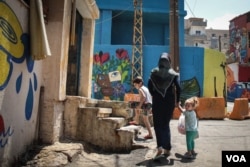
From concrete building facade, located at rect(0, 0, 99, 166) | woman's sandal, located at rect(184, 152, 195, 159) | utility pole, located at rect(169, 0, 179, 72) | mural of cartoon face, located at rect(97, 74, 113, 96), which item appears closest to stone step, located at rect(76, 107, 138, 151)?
concrete building facade, located at rect(0, 0, 99, 166)

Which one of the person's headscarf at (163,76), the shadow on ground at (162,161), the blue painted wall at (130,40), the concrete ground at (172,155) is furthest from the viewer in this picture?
the blue painted wall at (130,40)

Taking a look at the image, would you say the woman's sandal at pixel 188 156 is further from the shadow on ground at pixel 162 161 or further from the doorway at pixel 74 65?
the doorway at pixel 74 65

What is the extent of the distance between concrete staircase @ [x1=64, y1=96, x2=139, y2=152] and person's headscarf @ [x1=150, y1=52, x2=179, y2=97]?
1391mm

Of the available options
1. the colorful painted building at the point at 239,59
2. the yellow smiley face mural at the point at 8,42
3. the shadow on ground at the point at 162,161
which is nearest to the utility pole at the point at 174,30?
the shadow on ground at the point at 162,161

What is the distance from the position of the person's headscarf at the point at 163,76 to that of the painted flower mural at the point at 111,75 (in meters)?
13.1

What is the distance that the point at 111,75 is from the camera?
1856 cm

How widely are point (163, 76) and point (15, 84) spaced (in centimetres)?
258

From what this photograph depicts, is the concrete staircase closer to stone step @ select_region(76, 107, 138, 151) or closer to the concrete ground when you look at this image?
stone step @ select_region(76, 107, 138, 151)

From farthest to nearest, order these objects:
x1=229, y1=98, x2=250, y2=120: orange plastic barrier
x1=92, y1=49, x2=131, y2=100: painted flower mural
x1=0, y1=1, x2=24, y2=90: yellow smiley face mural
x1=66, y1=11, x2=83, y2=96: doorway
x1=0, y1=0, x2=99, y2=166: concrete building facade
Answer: x1=92, y1=49, x2=131, y2=100: painted flower mural, x1=229, y1=98, x2=250, y2=120: orange plastic barrier, x1=66, y1=11, x2=83, y2=96: doorway, x1=0, y1=0, x2=99, y2=166: concrete building facade, x1=0, y1=1, x2=24, y2=90: yellow smiley face mural

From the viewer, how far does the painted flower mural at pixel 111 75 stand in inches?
726

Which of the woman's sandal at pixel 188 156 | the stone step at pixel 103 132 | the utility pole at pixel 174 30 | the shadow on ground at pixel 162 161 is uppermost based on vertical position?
the utility pole at pixel 174 30

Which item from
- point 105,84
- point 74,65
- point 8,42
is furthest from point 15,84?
point 105,84

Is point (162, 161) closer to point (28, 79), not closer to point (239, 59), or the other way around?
point (28, 79)

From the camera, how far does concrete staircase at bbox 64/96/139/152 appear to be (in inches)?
241
